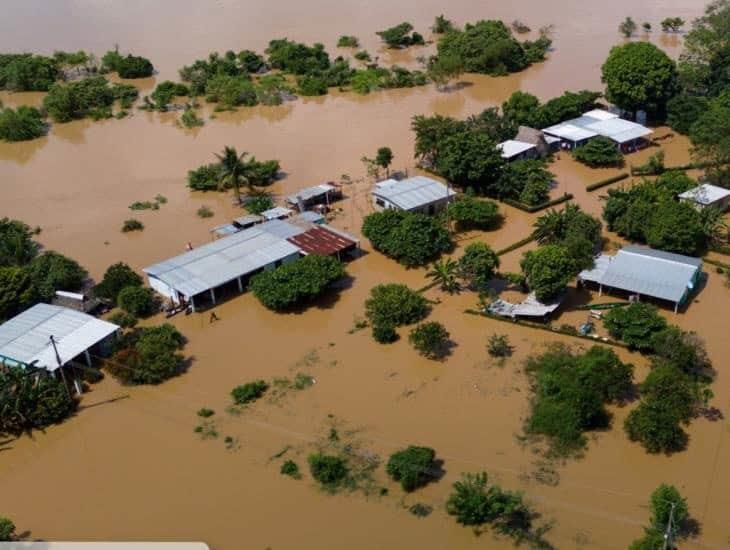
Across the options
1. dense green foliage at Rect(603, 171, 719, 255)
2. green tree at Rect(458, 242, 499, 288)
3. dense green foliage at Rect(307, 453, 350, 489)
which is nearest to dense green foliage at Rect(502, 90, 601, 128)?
dense green foliage at Rect(603, 171, 719, 255)

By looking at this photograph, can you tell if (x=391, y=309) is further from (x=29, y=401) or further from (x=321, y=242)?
(x=29, y=401)

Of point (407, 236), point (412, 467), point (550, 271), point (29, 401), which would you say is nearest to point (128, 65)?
point (407, 236)

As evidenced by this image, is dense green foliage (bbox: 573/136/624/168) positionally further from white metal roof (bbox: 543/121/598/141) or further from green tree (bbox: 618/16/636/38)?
green tree (bbox: 618/16/636/38)

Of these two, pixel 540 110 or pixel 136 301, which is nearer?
pixel 136 301

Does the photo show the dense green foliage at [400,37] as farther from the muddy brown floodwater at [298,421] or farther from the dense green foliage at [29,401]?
the dense green foliage at [29,401]

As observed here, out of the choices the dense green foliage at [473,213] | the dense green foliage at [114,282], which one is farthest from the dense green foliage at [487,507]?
the dense green foliage at [114,282]

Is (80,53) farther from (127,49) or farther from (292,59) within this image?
(292,59)
